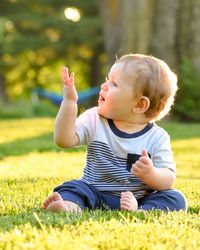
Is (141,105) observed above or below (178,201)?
above

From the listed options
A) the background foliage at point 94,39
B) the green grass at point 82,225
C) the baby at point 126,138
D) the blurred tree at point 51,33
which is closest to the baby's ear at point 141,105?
the baby at point 126,138

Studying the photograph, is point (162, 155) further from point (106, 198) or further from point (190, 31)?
point (190, 31)

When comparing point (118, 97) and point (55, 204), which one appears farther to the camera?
point (118, 97)

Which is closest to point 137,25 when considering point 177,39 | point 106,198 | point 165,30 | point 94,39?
point 165,30

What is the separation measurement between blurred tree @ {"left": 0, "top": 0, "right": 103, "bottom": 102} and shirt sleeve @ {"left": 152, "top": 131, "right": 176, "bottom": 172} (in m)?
24.1

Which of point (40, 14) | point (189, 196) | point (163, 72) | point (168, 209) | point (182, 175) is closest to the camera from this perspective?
point (168, 209)

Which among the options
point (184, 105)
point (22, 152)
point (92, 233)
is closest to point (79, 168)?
point (22, 152)

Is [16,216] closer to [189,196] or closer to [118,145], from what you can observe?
[118,145]

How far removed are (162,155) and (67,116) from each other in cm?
56

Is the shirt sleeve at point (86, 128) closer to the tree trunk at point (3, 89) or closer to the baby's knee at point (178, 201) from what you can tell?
the baby's knee at point (178, 201)

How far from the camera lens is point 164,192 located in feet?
12.1

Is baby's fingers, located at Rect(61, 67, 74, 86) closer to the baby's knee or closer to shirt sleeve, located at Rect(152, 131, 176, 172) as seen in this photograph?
shirt sleeve, located at Rect(152, 131, 176, 172)

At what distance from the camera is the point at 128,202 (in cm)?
347

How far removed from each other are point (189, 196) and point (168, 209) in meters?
0.78
